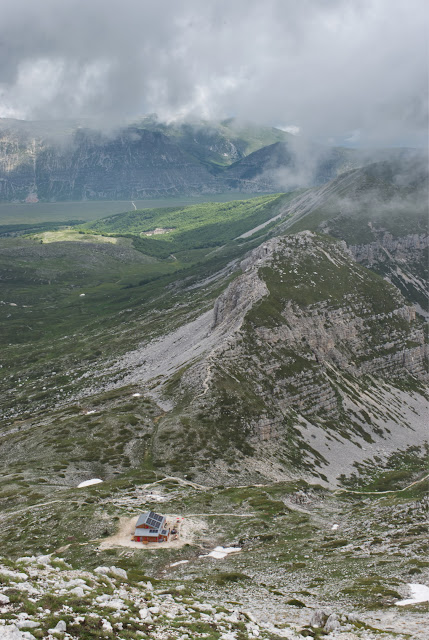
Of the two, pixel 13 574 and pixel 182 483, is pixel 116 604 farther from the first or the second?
pixel 182 483

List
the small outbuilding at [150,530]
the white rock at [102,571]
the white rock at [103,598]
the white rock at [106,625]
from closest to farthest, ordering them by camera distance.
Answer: the white rock at [106,625], the white rock at [103,598], the white rock at [102,571], the small outbuilding at [150,530]

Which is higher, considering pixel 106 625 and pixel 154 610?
pixel 106 625

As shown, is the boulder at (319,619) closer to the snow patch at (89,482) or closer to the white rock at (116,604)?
the white rock at (116,604)

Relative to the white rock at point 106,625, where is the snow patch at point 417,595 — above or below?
below

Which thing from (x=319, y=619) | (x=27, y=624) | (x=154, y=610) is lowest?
(x=319, y=619)

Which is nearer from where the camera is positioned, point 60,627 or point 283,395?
point 60,627

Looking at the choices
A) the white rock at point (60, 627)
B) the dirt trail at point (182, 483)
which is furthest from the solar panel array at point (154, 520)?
the white rock at point (60, 627)

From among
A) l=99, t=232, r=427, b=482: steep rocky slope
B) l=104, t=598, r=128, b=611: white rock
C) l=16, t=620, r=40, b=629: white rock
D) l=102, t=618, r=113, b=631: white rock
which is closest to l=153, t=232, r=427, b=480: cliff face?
l=99, t=232, r=427, b=482: steep rocky slope

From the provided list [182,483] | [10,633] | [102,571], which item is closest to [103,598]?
[10,633]

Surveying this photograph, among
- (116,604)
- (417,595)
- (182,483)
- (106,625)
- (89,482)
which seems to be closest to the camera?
(106,625)
